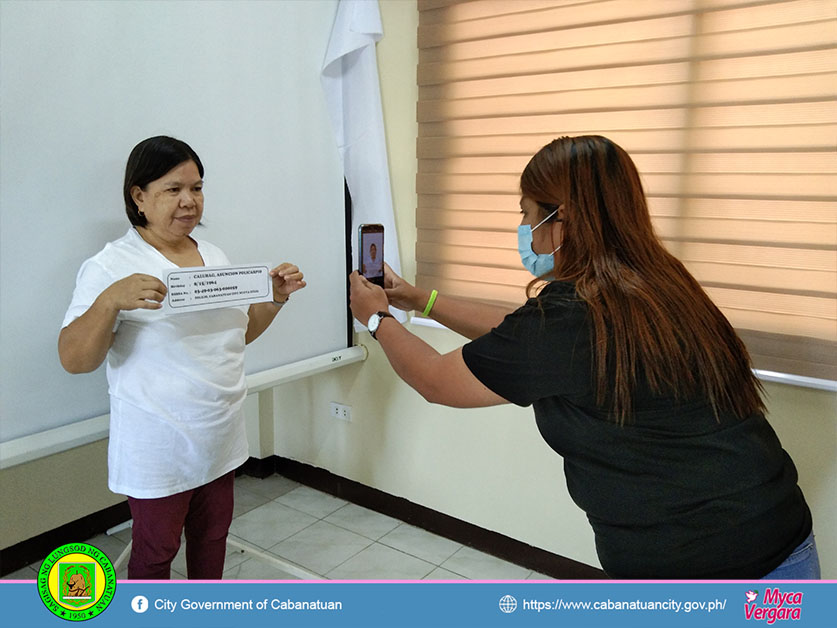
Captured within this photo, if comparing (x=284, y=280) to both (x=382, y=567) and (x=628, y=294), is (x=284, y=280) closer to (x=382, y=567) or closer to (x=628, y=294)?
(x=628, y=294)

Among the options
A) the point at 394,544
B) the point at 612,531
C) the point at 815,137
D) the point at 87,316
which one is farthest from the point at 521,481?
the point at 87,316

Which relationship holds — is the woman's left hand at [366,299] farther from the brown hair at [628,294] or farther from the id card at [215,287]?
the brown hair at [628,294]

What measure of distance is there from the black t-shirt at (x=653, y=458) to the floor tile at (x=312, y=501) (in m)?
1.74

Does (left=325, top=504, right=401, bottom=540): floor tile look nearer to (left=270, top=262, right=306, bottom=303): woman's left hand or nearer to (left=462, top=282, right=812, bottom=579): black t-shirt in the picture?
(left=270, top=262, right=306, bottom=303): woman's left hand

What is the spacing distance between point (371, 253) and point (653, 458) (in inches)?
35.1

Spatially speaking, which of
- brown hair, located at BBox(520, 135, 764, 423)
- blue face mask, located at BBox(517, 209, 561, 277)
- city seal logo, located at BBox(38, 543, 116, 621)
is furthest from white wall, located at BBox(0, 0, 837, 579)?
city seal logo, located at BBox(38, 543, 116, 621)

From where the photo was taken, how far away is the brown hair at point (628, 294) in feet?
3.29

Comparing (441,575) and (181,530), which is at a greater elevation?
(181,530)

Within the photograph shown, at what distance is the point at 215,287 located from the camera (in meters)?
1.41

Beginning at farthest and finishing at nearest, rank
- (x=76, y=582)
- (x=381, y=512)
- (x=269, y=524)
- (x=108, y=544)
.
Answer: (x=381, y=512) → (x=269, y=524) → (x=108, y=544) → (x=76, y=582)

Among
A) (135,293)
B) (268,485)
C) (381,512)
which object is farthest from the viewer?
(268,485)
